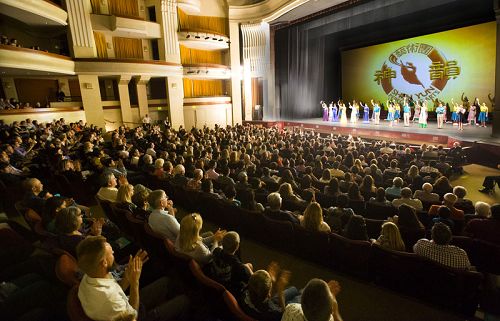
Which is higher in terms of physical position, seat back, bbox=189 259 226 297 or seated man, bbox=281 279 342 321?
seated man, bbox=281 279 342 321

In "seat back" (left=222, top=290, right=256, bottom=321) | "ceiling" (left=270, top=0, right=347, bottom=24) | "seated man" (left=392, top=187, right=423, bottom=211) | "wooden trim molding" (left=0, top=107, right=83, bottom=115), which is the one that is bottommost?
"seated man" (left=392, top=187, right=423, bottom=211)

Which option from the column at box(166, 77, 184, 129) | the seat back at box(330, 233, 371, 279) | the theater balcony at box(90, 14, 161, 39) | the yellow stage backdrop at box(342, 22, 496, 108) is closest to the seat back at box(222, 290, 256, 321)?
the seat back at box(330, 233, 371, 279)

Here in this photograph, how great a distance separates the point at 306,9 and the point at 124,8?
9.36 m

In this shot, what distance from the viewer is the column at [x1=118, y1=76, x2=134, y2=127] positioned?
1551 centimetres

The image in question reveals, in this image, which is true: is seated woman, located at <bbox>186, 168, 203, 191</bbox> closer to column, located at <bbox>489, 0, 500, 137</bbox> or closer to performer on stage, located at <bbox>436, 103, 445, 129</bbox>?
column, located at <bbox>489, 0, 500, 137</bbox>

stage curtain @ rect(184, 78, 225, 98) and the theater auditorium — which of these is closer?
the theater auditorium

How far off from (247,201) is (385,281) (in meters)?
1.89

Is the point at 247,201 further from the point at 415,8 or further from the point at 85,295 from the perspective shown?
the point at 415,8

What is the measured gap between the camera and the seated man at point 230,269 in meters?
2.29

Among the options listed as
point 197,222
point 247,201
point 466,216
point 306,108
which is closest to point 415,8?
point 306,108

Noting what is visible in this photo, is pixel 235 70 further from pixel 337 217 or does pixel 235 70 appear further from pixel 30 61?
pixel 337 217

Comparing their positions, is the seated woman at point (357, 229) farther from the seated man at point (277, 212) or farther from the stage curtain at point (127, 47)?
the stage curtain at point (127, 47)

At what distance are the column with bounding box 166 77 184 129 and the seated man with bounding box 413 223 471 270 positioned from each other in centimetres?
1623

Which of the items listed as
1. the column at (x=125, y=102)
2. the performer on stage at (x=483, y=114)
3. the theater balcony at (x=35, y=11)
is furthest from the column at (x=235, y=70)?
the performer on stage at (x=483, y=114)
